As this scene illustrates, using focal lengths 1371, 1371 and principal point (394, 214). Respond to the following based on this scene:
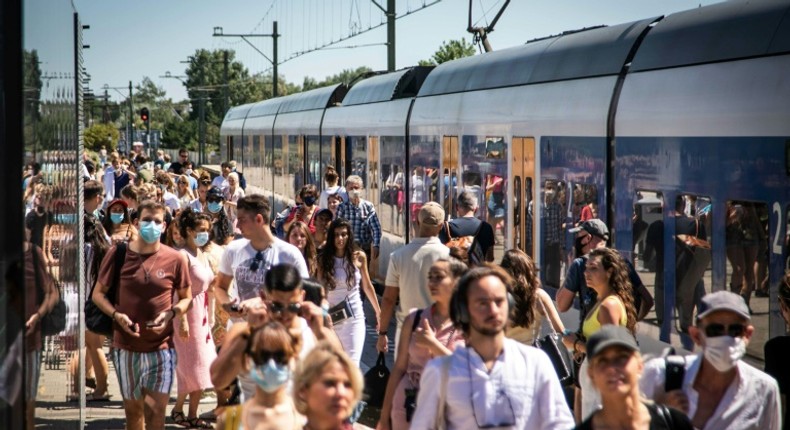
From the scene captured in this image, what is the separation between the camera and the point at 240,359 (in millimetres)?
6078

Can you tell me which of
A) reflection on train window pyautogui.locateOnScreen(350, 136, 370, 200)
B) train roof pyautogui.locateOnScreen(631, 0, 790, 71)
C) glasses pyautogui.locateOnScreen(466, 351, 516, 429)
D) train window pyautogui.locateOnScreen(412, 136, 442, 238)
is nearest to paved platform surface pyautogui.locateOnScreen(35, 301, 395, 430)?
glasses pyautogui.locateOnScreen(466, 351, 516, 429)

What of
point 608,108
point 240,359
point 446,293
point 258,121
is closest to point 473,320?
point 240,359

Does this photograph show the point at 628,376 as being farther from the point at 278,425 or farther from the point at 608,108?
the point at 608,108

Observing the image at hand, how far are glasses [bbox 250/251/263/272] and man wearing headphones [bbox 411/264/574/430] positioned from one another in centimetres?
366

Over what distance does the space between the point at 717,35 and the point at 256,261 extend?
3.76 meters

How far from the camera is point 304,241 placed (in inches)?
436

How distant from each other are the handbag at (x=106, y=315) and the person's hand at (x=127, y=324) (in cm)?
17

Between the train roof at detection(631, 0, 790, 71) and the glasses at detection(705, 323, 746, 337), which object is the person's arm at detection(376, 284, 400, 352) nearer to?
the train roof at detection(631, 0, 790, 71)

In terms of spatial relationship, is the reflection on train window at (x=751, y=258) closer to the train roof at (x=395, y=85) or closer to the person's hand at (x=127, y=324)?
the person's hand at (x=127, y=324)

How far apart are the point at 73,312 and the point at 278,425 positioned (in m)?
1.46

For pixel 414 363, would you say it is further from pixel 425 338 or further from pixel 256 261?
pixel 256 261

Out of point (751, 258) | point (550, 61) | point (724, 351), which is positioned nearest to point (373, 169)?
point (550, 61)

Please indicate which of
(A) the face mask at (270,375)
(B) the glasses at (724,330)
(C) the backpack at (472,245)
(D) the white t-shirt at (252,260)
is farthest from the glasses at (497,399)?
(C) the backpack at (472,245)

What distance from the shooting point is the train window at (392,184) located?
68.7 ft
